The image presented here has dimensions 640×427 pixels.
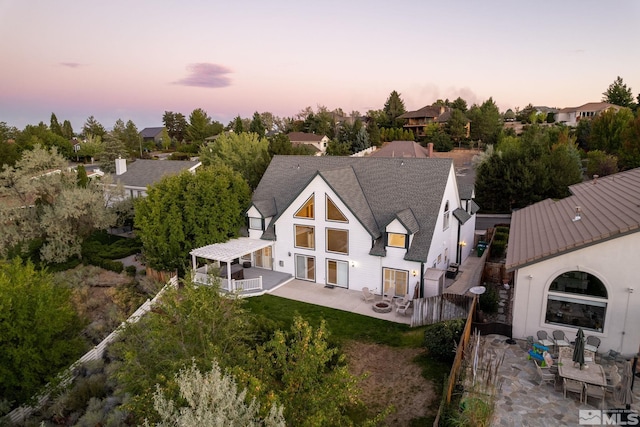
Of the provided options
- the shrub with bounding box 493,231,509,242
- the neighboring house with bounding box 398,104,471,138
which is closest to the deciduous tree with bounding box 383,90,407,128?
the neighboring house with bounding box 398,104,471,138

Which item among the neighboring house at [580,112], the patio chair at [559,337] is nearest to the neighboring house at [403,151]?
the patio chair at [559,337]

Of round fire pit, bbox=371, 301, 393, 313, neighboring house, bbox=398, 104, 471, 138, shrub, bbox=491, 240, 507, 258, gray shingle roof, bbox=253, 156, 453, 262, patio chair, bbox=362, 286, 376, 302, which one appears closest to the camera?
round fire pit, bbox=371, 301, 393, 313

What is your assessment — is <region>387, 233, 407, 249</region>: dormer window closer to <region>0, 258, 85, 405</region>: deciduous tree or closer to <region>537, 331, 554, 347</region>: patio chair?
<region>537, 331, 554, 347</region>: patio chair

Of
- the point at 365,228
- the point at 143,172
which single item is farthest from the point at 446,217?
the point at 143,172

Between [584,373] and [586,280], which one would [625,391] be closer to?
[584,373]

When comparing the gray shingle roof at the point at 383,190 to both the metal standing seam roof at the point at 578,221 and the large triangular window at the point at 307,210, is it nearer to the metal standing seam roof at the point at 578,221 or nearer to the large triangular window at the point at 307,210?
the large triangular window at the point at 307,210

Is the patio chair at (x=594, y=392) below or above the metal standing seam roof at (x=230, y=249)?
below
